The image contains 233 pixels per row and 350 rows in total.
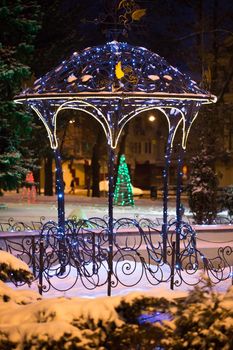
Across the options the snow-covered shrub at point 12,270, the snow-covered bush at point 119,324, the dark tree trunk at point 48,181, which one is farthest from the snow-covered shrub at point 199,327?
the dark tree trunk at point 48,181

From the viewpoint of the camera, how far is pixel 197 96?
37.2 feet

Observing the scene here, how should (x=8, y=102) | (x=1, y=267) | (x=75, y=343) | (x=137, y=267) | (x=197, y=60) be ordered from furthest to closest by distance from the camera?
(x=197, y=60) < (x=8, y=102) < (x=137, y=267) < (x=1, y=267) < (x=75, y=343)

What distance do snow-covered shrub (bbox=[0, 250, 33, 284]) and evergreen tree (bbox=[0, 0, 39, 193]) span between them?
8957 mm

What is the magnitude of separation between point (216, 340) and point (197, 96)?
21.9 feet

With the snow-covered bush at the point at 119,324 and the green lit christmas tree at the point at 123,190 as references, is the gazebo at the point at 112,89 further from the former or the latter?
the green lit christmas tree at the point at 123,190

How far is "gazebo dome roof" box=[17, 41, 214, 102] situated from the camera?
10.9 metres

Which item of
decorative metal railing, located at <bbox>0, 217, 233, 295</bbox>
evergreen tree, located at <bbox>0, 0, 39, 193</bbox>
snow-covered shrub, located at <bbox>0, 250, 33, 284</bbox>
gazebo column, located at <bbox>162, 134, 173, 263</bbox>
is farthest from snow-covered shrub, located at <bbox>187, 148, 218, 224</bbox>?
snow-covered shrub, located at <bbox>0, 250, 33, 284</bbox>

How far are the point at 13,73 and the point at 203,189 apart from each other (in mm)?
7577

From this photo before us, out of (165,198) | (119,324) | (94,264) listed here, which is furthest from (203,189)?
(119,324)

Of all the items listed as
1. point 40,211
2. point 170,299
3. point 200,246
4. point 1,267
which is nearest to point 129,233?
point 200,246

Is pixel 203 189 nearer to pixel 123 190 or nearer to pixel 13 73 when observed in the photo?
pixel 13 73

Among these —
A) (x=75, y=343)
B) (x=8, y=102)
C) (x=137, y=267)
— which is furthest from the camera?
(x=8, y=102)

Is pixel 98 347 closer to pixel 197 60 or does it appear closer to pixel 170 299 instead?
pixel 170 299

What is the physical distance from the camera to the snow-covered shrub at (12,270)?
688 cm
